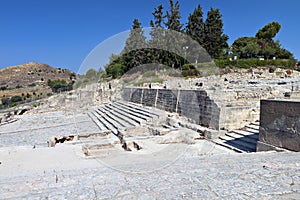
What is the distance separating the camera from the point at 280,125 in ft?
15.0

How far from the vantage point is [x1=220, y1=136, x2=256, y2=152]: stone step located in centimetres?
549

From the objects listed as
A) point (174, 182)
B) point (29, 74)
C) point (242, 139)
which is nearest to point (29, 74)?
point (29, 74)

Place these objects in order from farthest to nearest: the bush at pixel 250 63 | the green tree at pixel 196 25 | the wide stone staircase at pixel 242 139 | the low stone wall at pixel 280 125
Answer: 1. the green tree at pixel 196 25
2. the bush at pixel 250 63
3. the wide stone staircase at pixel 242 139
4. the low stone wall at pixel 280 125

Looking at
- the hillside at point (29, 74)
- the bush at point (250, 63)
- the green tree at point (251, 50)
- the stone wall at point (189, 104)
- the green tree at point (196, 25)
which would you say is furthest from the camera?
the hillside at point (29, 74)

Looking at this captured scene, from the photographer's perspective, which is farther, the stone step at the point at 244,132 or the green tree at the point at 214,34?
the green tree at the point at 214,34

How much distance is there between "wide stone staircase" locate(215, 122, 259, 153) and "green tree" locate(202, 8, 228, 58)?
2141cm

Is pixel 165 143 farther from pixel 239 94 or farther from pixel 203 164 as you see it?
pixel 239 94

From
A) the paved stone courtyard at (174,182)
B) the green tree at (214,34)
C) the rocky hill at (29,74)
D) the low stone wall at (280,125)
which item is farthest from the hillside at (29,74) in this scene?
the paved stone courtyard at (174,182)

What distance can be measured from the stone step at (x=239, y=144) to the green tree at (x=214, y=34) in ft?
71.4

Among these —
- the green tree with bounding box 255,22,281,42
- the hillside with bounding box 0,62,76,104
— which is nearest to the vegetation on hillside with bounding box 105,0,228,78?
the green tree with bounding box 255,22,281,42

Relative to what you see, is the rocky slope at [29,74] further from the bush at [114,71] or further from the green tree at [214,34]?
the bush at [114,71]

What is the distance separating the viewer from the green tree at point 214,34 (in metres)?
27.0

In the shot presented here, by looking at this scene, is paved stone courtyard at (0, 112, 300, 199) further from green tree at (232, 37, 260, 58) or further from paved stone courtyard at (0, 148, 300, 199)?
green tree at (232, 37, 260, 58)

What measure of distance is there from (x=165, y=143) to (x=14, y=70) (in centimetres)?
7764
